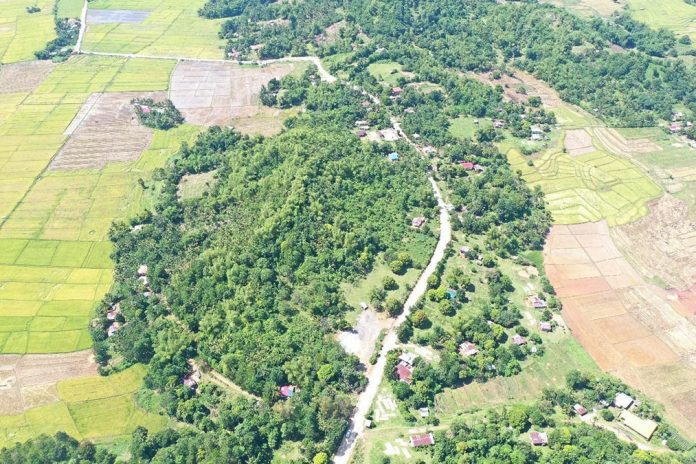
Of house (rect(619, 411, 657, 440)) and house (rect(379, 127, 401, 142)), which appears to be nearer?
house (rect(619, 411, 657, 440))

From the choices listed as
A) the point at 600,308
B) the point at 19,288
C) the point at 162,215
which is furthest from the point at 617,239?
the point at 19,288

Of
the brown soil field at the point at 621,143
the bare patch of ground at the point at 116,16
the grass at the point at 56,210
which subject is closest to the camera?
the grass at the point at 56,210

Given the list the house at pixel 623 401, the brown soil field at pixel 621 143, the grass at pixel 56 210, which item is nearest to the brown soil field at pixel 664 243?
the brown soil field at pixel 621 143

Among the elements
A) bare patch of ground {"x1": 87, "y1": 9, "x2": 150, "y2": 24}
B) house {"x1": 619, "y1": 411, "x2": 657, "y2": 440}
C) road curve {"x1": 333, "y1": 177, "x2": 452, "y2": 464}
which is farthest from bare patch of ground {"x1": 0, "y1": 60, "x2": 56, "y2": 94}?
house {"x1": 619, "y1": 411, "x2": 657, "y2": 440}

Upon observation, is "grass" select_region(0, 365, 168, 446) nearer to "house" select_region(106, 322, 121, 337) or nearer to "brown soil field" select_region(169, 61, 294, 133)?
"house" select_region(106, 322, 121, 337)

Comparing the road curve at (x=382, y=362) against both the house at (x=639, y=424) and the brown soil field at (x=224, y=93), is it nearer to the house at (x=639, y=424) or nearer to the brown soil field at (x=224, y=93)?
the house at (x=639, y=424)
